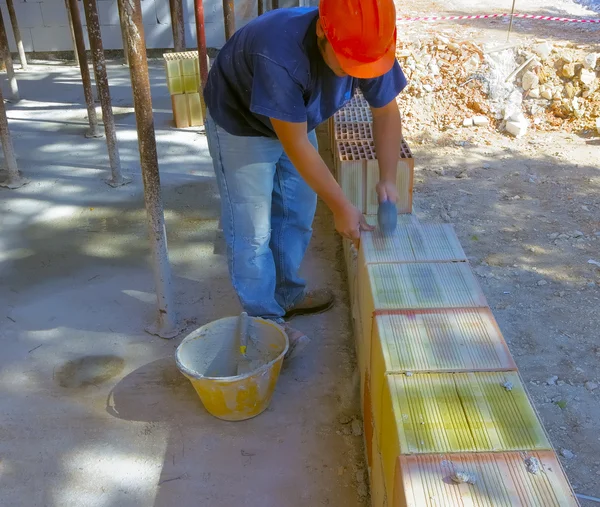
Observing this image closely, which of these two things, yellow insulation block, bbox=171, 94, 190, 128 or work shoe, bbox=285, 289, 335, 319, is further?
yellow insulation block, bbox=171, 94, 190, 128

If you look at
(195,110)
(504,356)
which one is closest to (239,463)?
(504,356)

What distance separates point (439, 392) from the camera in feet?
6.13

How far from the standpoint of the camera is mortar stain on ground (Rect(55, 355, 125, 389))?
3082 millimetres

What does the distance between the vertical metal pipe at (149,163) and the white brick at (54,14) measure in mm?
7561

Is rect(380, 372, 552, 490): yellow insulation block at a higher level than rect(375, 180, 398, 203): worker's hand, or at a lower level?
lower

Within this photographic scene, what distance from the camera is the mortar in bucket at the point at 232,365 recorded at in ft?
8.66

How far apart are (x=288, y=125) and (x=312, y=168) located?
19 cm

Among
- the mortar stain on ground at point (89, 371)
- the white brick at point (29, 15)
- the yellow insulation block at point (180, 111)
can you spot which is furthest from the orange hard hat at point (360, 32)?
the white brick at point (29, 15)

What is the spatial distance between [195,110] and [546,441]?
5466mm

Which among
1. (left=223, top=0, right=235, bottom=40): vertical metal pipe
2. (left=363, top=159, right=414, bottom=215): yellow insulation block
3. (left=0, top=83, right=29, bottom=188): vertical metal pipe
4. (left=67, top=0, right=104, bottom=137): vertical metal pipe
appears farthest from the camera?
(left=67, top=0, right=104, bottom=137): vertical metal pipe

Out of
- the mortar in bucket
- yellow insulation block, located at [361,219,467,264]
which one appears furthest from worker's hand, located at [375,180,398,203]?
the mortar in bucket

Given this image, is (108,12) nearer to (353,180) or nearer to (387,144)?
(353,180)

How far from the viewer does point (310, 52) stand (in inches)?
88.7

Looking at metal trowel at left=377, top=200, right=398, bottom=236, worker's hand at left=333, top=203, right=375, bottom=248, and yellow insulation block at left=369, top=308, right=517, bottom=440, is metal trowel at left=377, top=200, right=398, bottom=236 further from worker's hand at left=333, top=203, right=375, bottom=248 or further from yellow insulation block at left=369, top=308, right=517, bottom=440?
yellow insulation block at left=369, top=308, right=517, bottom=440
